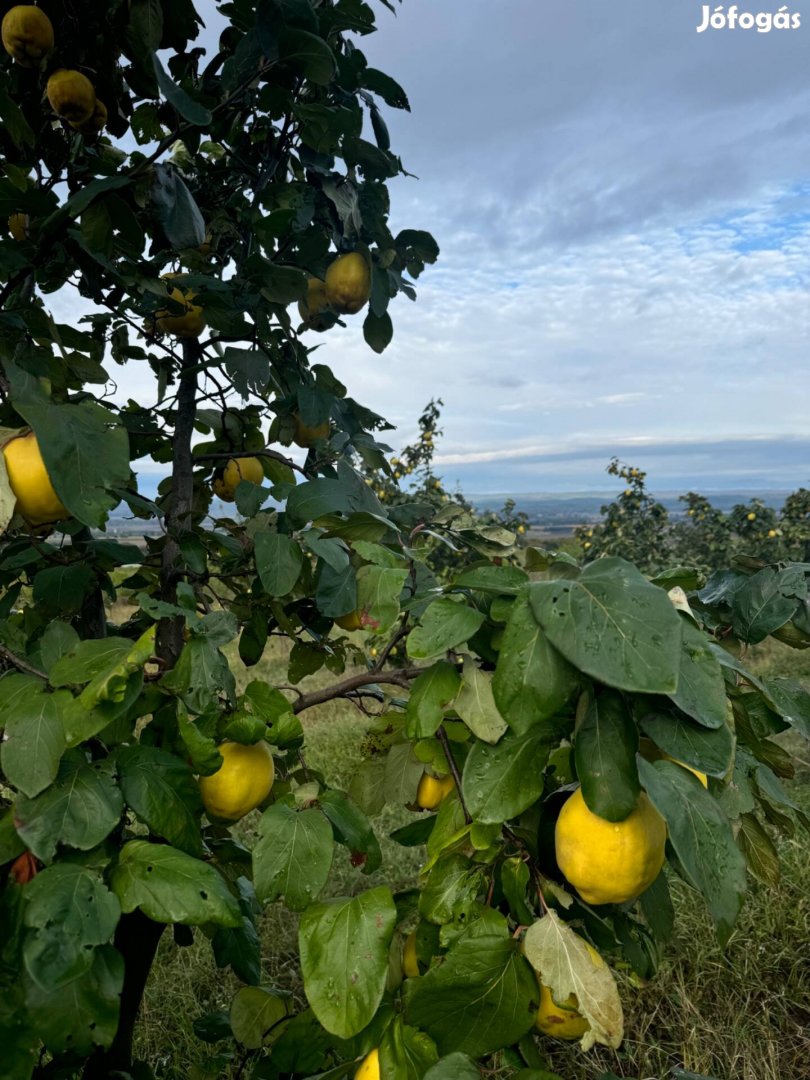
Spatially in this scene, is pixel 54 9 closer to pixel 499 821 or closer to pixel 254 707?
pixel 254 707

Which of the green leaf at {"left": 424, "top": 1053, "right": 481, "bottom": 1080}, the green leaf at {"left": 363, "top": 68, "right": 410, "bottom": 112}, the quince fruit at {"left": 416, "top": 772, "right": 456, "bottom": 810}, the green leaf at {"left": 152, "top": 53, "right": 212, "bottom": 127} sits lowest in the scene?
the green leaf at {"left": 424, "top": 1053, "right": 481, "bottom": 1080}

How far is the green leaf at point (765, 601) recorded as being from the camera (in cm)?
104

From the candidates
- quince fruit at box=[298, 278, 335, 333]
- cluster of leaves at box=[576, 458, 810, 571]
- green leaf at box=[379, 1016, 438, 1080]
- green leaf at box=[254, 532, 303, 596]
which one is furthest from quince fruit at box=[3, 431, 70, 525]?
cluster of leaves at box=[576, 458, 810, 571]

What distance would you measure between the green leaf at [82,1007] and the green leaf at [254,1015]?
25.4 inches

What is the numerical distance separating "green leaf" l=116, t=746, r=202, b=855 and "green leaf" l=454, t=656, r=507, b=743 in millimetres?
323

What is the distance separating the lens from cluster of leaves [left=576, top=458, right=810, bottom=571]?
8461mm

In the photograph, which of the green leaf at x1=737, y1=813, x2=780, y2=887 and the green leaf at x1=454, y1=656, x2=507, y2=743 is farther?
the green leaf at x1=737, y1=813, x2=780, y2=887

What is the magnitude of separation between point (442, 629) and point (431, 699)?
0.11 m

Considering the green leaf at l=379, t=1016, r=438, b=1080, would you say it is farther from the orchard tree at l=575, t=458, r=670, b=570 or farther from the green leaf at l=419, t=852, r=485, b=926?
the orchard tree at l=575, t=458, r=670, b=570

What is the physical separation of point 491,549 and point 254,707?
1.35ft

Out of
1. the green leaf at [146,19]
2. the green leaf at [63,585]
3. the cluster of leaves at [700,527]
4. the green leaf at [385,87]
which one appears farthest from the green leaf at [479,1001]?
the cluster of leaves at [700,527]

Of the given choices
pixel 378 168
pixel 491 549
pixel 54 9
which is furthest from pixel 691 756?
pixel 54 9

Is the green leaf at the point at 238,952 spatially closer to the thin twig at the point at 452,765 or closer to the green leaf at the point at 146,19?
the thin twig at the point at 452,765

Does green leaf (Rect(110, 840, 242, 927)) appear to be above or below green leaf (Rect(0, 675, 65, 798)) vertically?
below
